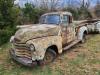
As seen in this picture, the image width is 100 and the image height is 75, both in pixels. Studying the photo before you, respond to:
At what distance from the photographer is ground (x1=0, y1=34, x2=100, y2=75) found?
7.37 meters

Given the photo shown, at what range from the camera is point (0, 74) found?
7.45 metres

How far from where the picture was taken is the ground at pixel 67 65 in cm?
737

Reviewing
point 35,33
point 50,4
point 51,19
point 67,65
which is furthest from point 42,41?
point 50,4

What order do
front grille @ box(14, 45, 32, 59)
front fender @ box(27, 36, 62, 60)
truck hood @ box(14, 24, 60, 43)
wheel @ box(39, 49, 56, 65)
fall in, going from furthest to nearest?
wheel @ box(39, 49, 56, 65)
truck hood @ box(14, 24, 60, 43)
front grille @ box(14, 45, 32, 59)
front fender @ box(27, 36, 62, 60)

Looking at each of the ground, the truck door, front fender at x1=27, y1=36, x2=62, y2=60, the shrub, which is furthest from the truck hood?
the shrub

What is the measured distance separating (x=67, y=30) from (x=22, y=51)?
2.50m

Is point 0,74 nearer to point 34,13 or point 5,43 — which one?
point 5,43

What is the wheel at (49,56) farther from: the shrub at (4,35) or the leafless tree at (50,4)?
the leafless tree at (50,4)

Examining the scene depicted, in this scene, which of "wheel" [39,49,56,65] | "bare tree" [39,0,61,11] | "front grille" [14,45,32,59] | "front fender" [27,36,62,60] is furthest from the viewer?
"bare tree" [39,0,61,11]

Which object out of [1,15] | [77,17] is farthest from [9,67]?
[77,17]

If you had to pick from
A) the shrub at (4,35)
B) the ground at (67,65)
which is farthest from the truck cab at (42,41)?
the shrub at (4,35)

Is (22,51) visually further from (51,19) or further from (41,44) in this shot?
(51,19)

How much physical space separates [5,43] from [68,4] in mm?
13855

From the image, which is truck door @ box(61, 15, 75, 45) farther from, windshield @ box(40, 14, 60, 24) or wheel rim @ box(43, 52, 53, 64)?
wheel rim @ box(43, 52, 53, 64)
